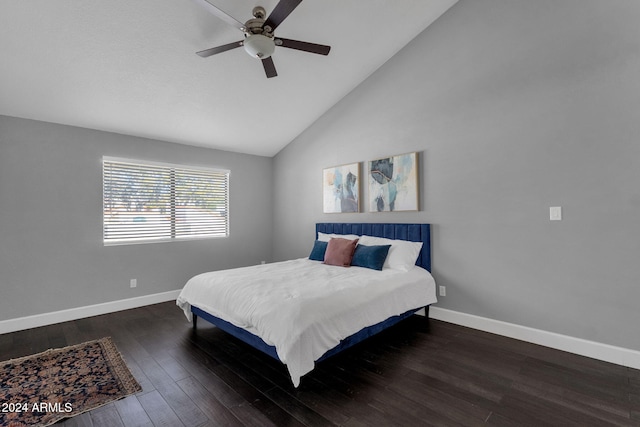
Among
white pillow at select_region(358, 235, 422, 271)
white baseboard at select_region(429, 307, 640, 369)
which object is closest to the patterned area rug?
white pillow at select_region(358, 235, 422, 271)

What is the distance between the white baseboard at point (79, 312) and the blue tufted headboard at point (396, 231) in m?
2.76

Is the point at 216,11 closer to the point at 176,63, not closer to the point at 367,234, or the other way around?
the point at 176,63

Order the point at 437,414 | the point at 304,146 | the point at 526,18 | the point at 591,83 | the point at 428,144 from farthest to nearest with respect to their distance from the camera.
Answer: the point at 304,146, the point at 428,144, the point at 526,18, the point at 591,83, the point at 437,414

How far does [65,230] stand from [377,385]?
13.2ft

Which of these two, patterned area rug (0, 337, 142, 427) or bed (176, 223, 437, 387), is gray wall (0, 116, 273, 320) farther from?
bed (176, 223, 437, 387)

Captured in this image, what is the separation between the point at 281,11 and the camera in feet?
7.08

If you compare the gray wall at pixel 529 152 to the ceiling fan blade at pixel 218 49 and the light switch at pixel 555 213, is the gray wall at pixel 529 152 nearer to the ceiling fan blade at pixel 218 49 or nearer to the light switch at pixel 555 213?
the light switch at pixel 555 213

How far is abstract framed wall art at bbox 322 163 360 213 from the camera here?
14.6ft

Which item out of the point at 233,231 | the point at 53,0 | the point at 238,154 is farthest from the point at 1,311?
the point at 238,154

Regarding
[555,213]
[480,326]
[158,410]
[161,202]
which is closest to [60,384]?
[158,410]

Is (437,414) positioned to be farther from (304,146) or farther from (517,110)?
(304,146)

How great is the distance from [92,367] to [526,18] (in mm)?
5139

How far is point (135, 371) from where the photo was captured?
2.44 m

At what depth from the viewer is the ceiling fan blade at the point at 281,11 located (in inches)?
80.8
